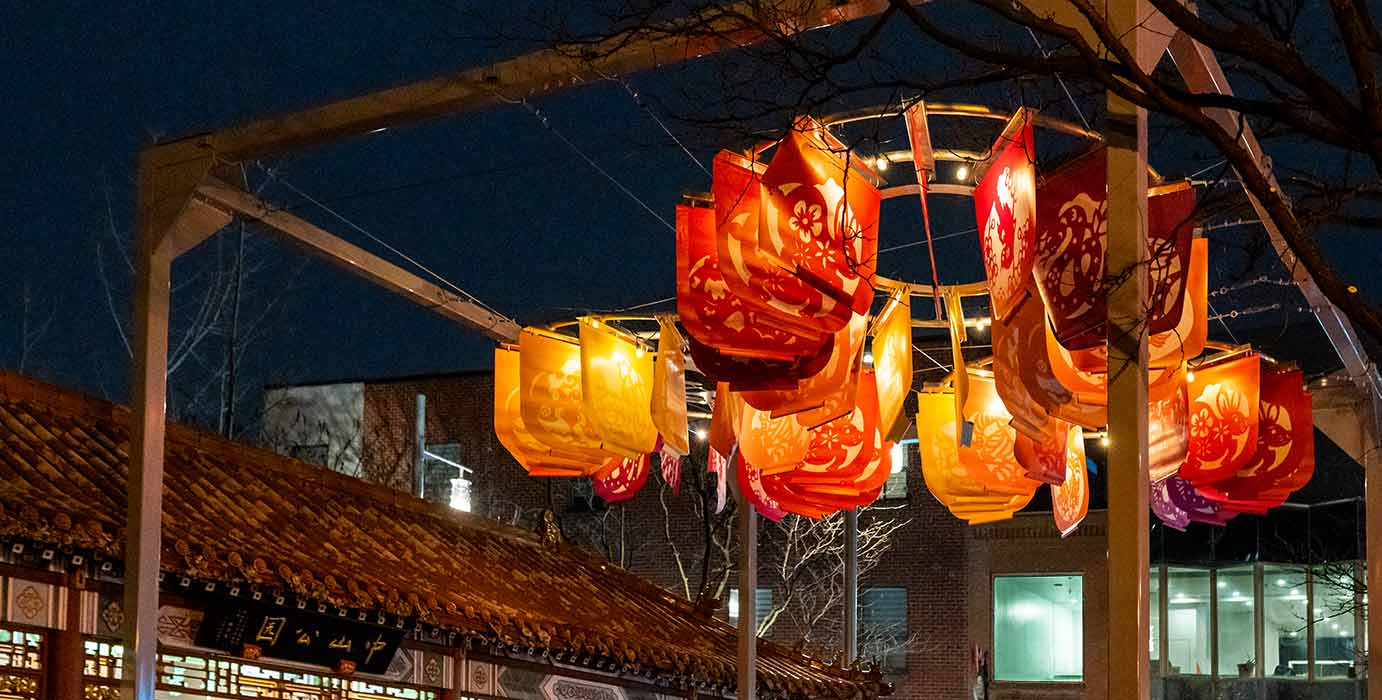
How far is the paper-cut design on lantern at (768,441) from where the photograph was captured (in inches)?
459

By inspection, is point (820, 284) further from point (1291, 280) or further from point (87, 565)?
point (87, 565)

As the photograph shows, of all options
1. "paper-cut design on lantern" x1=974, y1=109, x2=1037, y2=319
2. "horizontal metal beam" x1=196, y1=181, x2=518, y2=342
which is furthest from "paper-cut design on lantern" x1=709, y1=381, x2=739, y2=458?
"paper-cut design on lantern" x1=974, y1=109, x2=1037, y2=319

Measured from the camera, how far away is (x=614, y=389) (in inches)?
487

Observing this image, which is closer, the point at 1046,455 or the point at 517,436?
the point at 1046,455

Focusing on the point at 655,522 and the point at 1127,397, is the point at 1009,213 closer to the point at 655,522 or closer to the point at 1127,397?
the point at 1127,397

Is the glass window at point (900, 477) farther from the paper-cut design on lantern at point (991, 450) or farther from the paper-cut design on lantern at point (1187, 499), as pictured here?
the paper-cut design on lantern at point (991, 450)

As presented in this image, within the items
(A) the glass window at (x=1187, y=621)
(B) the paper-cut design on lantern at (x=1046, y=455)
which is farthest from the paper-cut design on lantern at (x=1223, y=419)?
(A) the glass window at (x=1187, y=621)

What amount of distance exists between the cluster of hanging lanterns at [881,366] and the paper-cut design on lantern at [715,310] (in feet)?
0.04

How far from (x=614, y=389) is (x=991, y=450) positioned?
9.55ft

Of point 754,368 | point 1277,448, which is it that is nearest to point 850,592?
point 1277,448

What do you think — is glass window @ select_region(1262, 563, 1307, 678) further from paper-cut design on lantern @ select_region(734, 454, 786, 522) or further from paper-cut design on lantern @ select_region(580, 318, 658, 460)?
paper-cut design on lantern @ select_region(580, 318, 658, 460)

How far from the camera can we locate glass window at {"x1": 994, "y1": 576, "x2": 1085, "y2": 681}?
1264 inches

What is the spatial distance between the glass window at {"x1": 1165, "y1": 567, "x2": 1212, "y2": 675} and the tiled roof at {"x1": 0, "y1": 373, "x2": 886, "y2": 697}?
14.8 meters

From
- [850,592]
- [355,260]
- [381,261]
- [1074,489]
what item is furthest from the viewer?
[850,592]
